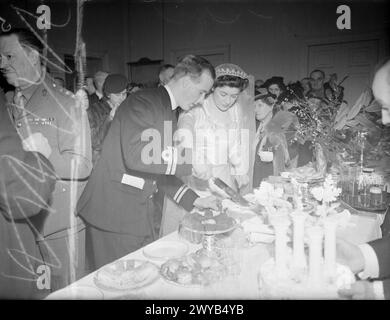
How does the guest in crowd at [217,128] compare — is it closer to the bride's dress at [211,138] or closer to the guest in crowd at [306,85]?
the bride's dress at [211,138]

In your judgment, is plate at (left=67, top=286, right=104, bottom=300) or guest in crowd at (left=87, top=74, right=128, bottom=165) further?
guest in crowd at (left=87, top=74, right=128, bottom=165)

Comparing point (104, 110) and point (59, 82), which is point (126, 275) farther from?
point (59, 82)

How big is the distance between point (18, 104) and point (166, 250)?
116 centimetres

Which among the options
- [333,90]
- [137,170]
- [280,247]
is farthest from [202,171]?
[280,247]

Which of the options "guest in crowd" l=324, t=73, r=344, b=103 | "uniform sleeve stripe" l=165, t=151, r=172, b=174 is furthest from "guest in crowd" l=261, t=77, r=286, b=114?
"uniform sleeve stripe" l=165, t=151, r=172, b=174

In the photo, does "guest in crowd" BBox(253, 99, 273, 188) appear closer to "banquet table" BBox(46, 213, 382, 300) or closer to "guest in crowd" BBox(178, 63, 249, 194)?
"guest in crowd" BBox(178, 63, 249, 194)

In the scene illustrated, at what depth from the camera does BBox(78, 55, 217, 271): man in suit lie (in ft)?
6.33

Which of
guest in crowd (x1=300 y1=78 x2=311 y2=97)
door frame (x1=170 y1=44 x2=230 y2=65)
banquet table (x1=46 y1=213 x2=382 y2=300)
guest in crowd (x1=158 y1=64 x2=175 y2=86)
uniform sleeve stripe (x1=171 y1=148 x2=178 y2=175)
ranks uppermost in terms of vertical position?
door frame (x1=170 y1=44 x2=230 y2=65)

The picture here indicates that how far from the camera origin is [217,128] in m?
2.04

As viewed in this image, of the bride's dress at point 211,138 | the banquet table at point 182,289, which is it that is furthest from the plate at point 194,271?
the bride's dress at point 211,138

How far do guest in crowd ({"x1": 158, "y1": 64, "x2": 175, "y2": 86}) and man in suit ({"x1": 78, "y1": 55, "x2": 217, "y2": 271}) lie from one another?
24 mm

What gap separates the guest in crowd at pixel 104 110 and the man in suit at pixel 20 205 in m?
0.26

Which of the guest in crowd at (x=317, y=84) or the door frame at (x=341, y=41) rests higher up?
the door frame at (x=341, y=41)

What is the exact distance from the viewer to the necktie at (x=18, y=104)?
73.6 inches
